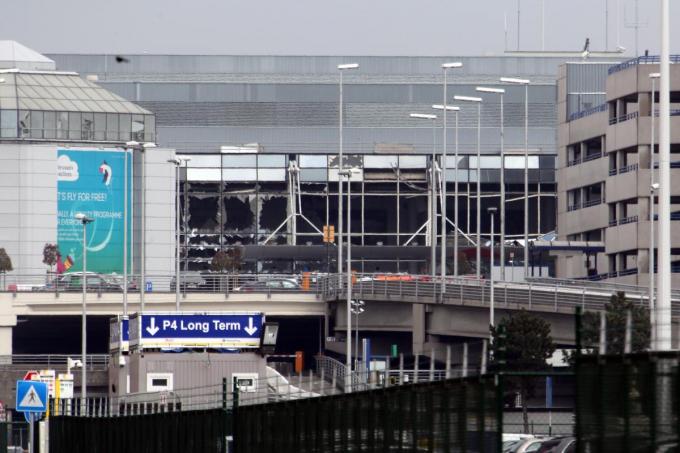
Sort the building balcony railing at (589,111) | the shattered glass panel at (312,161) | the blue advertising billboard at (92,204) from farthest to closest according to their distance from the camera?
1. the shattered glass panel at (312,161)
2. the blue advertising billboard at (92,204)
3. the building balcony railing at (589,111)

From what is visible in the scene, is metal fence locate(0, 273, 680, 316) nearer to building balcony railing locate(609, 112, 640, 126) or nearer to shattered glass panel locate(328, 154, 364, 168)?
building balcony railing locate(609, 112, 640, 126)

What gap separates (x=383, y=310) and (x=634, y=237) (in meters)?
14.2

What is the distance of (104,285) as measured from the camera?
320 feet

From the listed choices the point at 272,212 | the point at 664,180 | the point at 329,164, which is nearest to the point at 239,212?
the point at 272,212

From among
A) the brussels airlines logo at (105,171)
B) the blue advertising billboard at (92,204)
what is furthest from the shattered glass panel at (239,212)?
the brussels airlines logo at (105,171)

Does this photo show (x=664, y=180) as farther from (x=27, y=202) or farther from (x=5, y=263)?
(x=27, y=202)

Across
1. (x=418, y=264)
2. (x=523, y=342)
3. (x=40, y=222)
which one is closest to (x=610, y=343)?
(x=523, y=342)

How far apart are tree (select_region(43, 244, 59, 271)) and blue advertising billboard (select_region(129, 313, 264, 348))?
56.7 m

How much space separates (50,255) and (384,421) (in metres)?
99.4

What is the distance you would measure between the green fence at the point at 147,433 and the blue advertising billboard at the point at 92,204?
83.6 metres

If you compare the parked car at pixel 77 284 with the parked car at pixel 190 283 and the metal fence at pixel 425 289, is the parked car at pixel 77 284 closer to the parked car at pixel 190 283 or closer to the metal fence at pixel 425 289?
the metal fence at pixel 425 289

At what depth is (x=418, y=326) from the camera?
288 ft

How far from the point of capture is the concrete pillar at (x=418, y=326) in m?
86.9

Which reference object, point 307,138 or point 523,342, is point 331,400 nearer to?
→ point 523,342
